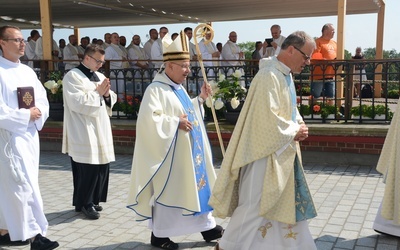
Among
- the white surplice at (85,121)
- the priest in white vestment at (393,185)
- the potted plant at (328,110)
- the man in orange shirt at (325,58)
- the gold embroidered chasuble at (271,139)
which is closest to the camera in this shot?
the gold embroidered chasuble at (271,139)

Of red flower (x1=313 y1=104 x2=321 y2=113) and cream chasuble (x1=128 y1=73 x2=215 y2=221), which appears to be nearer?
cream chasuble (x1=128 y1=73 x2=215 y2=221)

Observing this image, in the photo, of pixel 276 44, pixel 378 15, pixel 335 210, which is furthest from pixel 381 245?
pixel 378 15

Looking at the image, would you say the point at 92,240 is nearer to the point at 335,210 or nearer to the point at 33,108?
the point at 33,108

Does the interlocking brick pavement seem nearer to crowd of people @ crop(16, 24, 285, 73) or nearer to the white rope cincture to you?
the white rope cincture

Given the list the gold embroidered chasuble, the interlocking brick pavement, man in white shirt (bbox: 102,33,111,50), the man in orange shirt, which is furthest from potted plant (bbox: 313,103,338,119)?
man in white shirt (bbox: 102,33,111,50)

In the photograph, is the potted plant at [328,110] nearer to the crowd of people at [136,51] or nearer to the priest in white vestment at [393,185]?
the crowd of people at [136,51]

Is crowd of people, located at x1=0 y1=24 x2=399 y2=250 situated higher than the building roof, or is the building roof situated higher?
the building roof

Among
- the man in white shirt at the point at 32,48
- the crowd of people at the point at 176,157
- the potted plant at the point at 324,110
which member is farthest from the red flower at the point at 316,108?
the man in white shirt at the point at 32,48

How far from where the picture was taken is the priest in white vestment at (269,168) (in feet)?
11.9

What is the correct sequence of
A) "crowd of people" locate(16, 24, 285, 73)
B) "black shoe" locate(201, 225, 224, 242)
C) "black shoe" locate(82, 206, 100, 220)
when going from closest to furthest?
"black shoe" locate(201, 225, 224, 242) → "black shoe" locate(82, 206, 100, 220) → "crowd of people" locate(16, 24, 285, 73)

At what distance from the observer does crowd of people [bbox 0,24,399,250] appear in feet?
12.1

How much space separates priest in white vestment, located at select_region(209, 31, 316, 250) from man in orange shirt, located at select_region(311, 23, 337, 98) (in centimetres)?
533

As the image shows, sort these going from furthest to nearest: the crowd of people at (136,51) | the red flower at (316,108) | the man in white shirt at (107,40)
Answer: the man in white shirt at (107,40) < the crowd of people at (136,51) < the red flower at (316,108)

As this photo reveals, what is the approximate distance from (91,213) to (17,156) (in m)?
1.42
